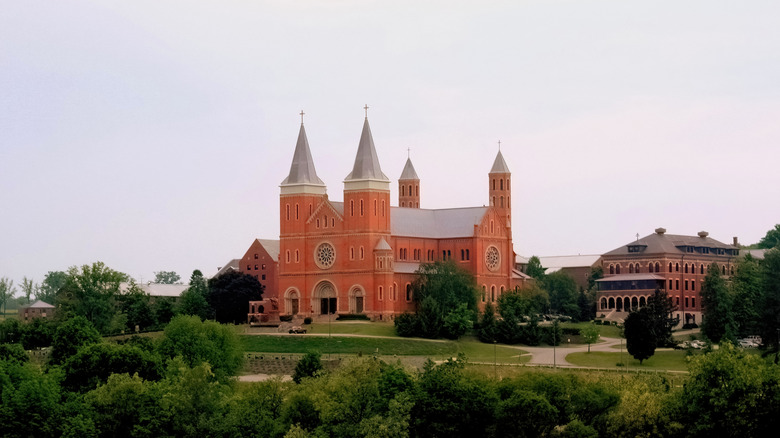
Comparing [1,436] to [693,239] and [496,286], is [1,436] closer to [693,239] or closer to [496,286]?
[496,286]

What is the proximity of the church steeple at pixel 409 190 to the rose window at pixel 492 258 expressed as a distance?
51.7 ft

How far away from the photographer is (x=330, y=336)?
116250 mm

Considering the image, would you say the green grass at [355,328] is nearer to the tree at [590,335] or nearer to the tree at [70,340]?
the tree at [590,335]

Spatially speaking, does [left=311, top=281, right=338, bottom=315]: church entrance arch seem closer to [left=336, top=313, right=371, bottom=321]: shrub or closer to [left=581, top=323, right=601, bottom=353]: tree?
[left=336, top=313, right=371, bottom=321]: shrub

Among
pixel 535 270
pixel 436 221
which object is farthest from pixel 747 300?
pixel 535 270

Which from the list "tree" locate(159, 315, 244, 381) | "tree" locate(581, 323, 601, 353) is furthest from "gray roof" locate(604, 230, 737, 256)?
"tree" locate(159, 315, 244, 381)

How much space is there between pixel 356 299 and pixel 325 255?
196 inches

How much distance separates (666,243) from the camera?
146000 mm

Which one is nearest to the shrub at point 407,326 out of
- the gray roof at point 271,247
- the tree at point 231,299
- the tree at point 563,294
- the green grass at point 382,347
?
the green grass at point 382,347

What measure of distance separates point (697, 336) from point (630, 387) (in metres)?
47.0

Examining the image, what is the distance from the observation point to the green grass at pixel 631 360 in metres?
103

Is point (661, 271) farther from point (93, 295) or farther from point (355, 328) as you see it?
point (93, 295)

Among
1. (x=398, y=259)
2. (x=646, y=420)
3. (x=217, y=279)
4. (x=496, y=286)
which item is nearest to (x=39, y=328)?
(x=217, y=279)

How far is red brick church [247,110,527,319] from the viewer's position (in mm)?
127562
